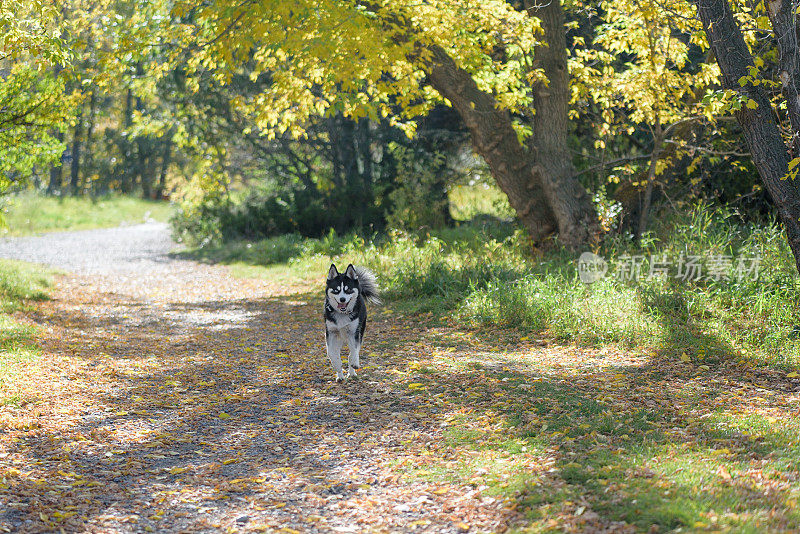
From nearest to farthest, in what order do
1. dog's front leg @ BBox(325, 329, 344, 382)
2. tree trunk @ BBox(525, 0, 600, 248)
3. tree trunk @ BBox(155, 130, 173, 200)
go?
dog's front leg @ BBox(325, 329, 344, 382)
tree trunk @ BBox(525, 0, 600, 248)
tree trunk @ BBox(155, 130, 173, 200)

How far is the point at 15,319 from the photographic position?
10.5 metres

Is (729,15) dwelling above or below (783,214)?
above

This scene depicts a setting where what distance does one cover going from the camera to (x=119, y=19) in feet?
35.1

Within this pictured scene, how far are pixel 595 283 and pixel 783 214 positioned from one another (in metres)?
3.29

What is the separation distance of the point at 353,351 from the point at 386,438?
1652 millimetres

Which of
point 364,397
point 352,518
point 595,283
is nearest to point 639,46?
point 595,283

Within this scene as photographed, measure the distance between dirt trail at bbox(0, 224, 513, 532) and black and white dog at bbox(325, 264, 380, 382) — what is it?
12.9 inches

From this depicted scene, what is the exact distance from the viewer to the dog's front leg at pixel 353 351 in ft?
24.1

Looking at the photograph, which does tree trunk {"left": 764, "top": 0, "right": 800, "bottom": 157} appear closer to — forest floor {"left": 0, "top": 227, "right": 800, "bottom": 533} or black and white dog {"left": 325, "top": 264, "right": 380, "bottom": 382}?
forest floor {"left": 0, "top": 227, "right": 800, "bottom": 533}

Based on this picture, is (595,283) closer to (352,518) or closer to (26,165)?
(352,518)

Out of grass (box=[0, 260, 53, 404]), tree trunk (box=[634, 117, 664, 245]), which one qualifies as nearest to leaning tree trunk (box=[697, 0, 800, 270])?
tree trunk (box=[634, 117, 664, 245])

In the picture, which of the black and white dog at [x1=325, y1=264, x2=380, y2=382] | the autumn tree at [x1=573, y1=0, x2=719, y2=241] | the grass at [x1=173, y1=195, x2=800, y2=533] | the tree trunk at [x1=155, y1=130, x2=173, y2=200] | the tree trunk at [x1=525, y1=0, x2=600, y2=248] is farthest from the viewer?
the tree trunk at [x1=155, y1=130, x2=173, y2=200]

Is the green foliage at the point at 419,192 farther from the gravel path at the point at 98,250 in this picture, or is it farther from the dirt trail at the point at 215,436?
the dirt trail at the point at 215,436

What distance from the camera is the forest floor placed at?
4410mm
